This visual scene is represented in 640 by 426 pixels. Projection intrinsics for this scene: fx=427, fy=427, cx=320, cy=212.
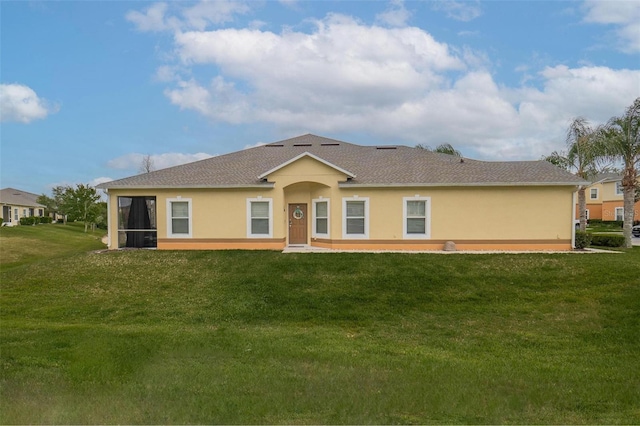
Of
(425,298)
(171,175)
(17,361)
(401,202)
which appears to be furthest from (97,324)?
(401,202)

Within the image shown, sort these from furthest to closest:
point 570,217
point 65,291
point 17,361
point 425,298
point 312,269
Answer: point 570,217 < point 312,269 < point 65,291 < point 425,298 < point 17,361

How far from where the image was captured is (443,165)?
20.3 meters

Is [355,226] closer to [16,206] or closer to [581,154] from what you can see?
[581,154]

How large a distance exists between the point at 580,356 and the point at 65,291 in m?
14.2

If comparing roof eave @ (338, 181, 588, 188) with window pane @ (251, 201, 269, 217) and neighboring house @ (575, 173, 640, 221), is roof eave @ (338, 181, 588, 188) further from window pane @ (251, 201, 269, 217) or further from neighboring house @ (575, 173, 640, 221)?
neighboring house @ (575, 173, 640, 221)

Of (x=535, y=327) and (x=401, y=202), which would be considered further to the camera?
(x=401, y=202)

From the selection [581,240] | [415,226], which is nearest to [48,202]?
[415,226]

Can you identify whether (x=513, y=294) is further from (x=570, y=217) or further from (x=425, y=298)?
(x=570, y=217)

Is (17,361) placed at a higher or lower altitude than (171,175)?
lower

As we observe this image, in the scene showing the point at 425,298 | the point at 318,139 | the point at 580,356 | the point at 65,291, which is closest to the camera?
the point at 580,356

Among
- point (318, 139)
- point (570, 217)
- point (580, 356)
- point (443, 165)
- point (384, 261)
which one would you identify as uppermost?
point (318, 139)

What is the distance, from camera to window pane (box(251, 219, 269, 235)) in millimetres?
18625

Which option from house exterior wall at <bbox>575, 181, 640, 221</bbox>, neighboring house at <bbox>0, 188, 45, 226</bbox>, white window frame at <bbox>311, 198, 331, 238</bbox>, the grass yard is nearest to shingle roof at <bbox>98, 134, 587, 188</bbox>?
white window frame at <bbox>311, 198, 331, 238</bbox>

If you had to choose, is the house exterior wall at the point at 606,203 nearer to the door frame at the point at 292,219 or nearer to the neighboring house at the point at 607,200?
the neighboring house at the point at 607,200
